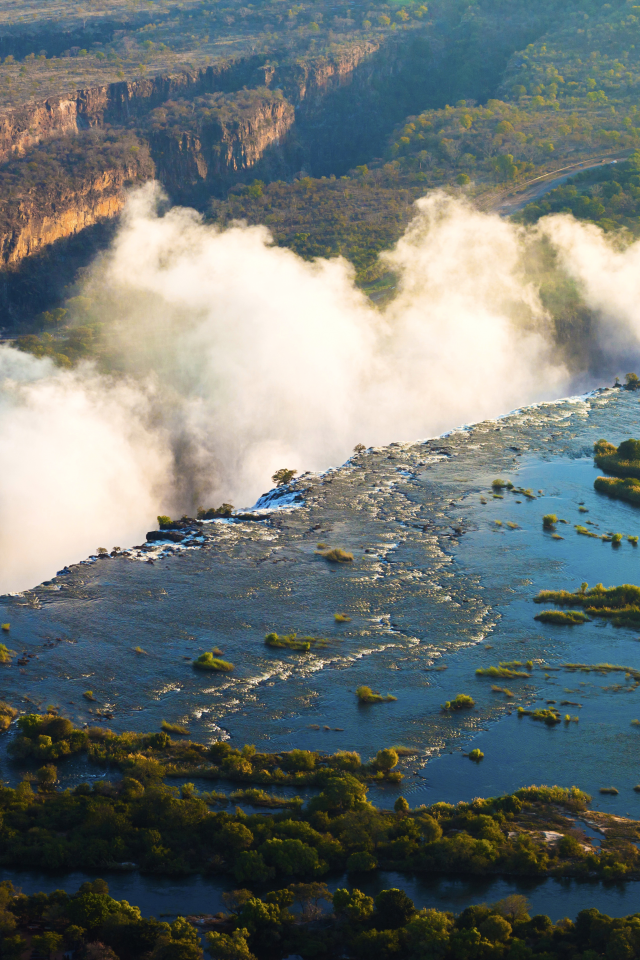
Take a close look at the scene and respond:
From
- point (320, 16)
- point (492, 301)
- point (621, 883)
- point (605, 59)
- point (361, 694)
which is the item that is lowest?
point (621, 883)

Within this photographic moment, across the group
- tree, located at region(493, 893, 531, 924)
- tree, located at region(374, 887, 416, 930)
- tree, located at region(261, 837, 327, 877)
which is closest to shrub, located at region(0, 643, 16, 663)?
tree, located at region(261, 837, 327, 877)

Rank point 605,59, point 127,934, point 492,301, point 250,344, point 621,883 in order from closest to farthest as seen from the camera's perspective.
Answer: point 127,934 → point 621,883 → point 250,344 → point 492,301 → point 605,59

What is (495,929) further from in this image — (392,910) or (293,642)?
(293,642)

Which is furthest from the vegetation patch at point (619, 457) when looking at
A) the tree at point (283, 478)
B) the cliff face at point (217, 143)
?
the cliff face at point (217, 143)

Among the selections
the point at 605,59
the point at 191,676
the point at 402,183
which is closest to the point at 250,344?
the point at 402,183

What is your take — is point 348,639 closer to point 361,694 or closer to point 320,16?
point 361,694

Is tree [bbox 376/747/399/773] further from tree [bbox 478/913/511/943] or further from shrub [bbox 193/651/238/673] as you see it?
shrub [bbox 193/651/238/673]
